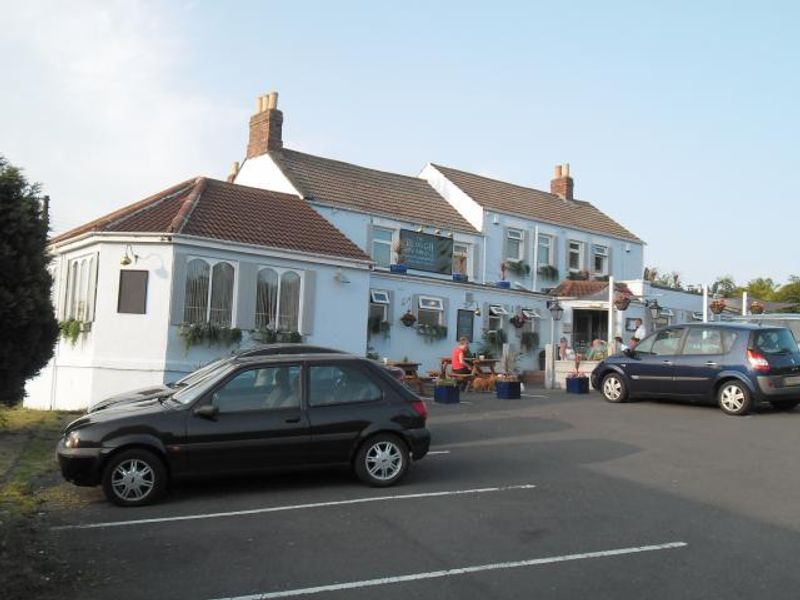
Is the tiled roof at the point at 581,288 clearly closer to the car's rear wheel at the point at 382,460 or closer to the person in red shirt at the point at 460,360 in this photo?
the person in red shirt at the point at 460,360

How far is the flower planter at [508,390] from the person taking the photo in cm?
1861

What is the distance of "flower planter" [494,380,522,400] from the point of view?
18.6 meters

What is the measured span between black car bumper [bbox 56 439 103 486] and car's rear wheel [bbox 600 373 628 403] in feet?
39.3

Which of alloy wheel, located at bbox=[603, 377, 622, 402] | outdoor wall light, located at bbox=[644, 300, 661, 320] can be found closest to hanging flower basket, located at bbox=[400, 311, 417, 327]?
alloy wheel, located at bbox=[603, 377, 622, 402]

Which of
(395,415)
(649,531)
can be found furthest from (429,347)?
(649,531)

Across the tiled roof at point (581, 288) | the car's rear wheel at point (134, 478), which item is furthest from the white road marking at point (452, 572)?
the tiled roof at point (581, 288)

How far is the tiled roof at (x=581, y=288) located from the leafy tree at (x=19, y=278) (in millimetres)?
21109

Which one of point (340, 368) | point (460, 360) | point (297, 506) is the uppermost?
point (460, 360)

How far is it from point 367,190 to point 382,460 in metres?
19.2

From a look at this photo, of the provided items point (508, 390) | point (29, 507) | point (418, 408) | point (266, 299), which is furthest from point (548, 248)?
point (29, 507)

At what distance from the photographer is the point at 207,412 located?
324 inches

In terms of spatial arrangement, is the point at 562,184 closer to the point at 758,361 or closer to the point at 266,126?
the point at 266,126

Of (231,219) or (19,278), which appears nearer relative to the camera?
(19,278)

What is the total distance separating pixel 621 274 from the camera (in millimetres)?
34125
